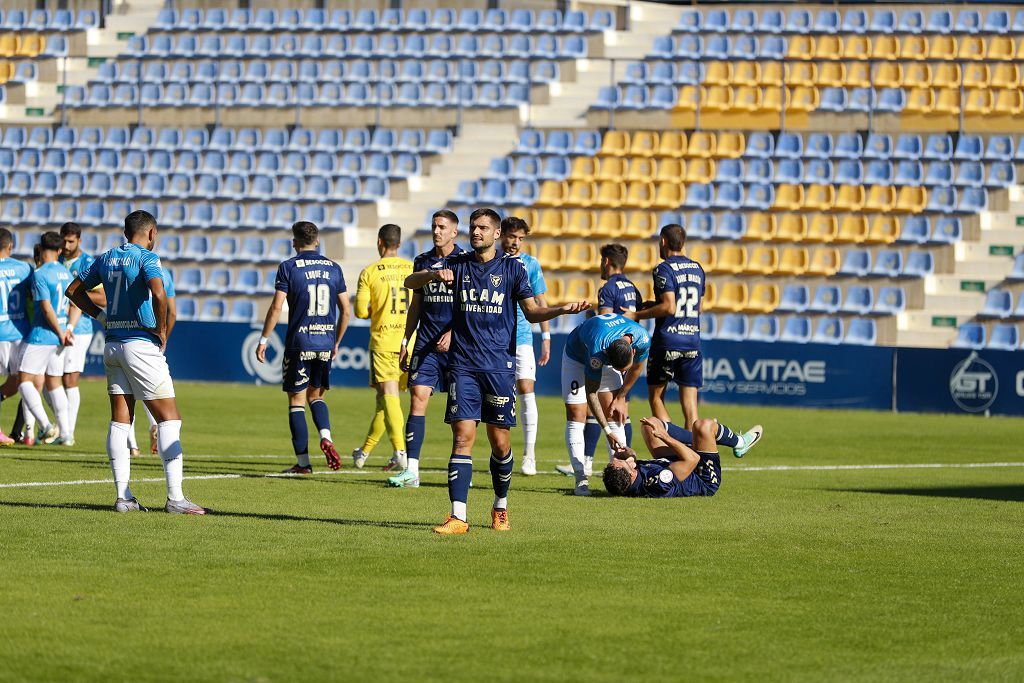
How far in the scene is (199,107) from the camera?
117ft

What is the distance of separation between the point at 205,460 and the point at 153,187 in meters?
20.0

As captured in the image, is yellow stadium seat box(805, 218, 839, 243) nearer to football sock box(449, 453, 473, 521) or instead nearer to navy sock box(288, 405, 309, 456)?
navy sock box(288, 405, 309, 456)

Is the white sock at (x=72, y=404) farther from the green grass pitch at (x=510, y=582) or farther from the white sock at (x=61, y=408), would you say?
the green grass pitch at (x=510, y=582)

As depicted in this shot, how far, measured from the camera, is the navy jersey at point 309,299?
14.2 meters

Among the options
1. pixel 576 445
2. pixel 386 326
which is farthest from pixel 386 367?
pixel 576 445

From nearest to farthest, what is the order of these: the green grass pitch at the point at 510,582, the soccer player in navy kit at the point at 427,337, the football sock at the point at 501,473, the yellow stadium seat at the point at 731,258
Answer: the green grass pitch at the point at 510,582 < the football sock at the point at 501,473 < the soccer player in navy kit at the point at 427,337 < the yellow stadium seat at the point at 731,258

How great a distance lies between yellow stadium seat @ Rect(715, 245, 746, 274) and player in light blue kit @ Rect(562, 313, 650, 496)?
50.5ft

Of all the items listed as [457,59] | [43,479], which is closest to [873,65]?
[457,59]

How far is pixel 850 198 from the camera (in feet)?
97.9

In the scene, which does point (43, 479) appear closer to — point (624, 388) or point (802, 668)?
point (624, 388)

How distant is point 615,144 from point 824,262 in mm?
5495

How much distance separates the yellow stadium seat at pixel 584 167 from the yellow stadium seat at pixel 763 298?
15.6 feet

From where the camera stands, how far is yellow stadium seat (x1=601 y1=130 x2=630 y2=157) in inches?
1260

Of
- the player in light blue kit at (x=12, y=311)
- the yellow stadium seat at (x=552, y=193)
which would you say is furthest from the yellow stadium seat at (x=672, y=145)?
the player in light blue kit at (x=12, y=311)
